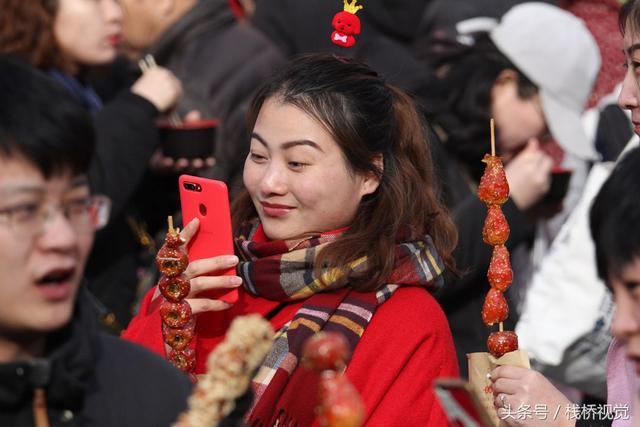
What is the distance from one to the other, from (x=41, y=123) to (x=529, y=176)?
119 inches

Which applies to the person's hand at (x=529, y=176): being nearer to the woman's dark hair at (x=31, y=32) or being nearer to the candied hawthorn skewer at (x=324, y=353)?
the woman's dark hair at (x=31, y=32)

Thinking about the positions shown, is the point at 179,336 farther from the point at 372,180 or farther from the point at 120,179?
the point at 120,179

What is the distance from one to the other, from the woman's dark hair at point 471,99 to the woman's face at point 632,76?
150cm

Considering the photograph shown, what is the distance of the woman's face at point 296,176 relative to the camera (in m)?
3.30

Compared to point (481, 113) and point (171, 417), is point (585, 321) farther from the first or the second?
point (171, 417)

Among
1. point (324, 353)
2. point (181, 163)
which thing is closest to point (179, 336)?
point (324, 353)

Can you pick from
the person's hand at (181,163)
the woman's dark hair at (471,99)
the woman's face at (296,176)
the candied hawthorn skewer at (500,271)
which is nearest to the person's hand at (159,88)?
the person's hand at (181,163)

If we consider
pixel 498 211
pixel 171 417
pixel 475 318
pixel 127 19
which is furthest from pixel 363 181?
pixel 127 19

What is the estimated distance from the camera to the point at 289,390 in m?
3.17

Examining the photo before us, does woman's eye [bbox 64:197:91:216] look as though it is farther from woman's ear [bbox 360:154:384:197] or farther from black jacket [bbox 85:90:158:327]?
black jacket [bbox 85:90:158:327]

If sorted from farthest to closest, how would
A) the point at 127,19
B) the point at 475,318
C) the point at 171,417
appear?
the point at 127,19 → the point at 475,318 → the point at 171,417

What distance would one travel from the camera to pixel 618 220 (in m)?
2.04

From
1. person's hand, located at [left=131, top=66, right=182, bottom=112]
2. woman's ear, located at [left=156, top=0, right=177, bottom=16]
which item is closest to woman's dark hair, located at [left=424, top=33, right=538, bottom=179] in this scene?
person's hand, located at [left=131, top=66, right=182, bottom=112]

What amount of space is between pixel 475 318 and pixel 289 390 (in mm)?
1311
